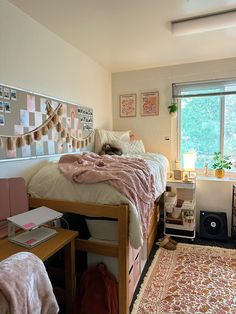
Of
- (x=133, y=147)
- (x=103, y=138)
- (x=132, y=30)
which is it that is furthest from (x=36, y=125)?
(x=133, y=147)

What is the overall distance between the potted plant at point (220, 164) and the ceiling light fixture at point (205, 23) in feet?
5.51

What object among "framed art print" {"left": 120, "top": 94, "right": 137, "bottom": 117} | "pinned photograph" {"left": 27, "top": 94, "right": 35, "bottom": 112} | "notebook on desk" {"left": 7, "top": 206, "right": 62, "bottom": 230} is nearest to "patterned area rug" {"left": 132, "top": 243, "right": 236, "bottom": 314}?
"notebook on desk" {"left": 7, "top": 206, "right": 62, "bottom": 230}

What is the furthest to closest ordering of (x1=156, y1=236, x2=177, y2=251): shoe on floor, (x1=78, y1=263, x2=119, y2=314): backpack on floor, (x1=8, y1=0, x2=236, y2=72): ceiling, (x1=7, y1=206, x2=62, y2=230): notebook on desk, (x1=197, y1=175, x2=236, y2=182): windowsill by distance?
(x1=197, y1=175, x2=236, y2=182): windowsill < (x1=156, y1=236, x2=177, y2=251): shoe on floor < (x1=8, y1=0, x2=236, y2=72): ceiling < (x1=78, y1=263, x2=119, y2=314): backpack on floor < (x1=7, y1=206, x2=62, y2=230): notebook on desk

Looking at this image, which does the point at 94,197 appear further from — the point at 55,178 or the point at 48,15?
the point at 48,15

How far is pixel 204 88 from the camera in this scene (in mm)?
3164

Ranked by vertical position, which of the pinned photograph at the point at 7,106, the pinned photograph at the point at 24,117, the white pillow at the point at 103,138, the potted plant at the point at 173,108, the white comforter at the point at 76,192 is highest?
the potted plant at the point at 173,108

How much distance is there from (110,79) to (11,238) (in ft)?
9.44

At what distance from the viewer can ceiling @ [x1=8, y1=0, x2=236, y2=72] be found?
1765mm

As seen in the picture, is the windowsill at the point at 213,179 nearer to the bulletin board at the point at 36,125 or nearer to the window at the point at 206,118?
the window at the point at 206,118

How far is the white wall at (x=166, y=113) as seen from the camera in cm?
293

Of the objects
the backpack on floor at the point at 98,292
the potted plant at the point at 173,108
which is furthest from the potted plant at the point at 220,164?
the backpack on floor at the point at 98,292

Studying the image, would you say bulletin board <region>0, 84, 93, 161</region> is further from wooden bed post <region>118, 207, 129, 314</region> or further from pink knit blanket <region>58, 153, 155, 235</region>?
wooden bed post <region>118, 207, 129, 314</region>

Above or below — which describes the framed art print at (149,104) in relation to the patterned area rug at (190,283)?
above

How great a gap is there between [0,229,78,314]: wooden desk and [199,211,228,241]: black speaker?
6.26ft
